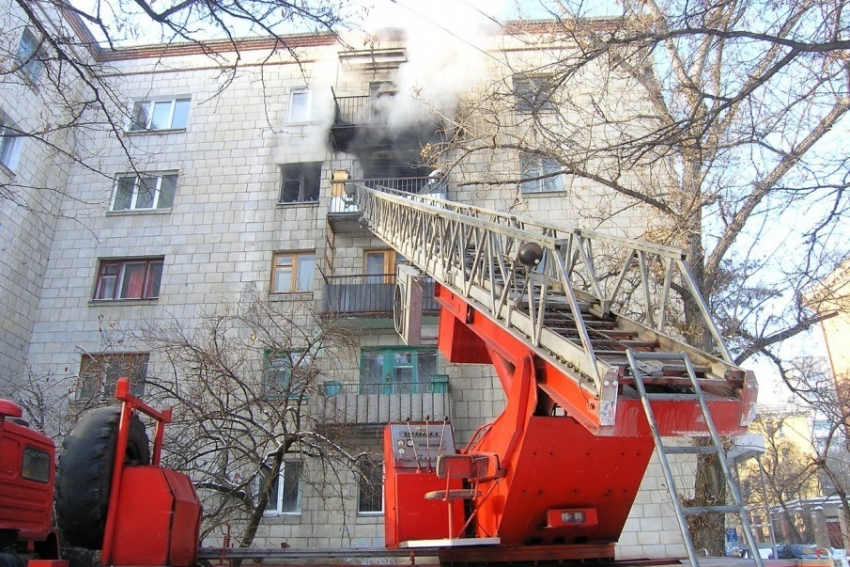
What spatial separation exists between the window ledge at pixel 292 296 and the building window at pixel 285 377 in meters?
3.27

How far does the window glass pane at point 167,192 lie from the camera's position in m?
18.8

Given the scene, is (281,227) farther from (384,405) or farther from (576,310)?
(576,310)

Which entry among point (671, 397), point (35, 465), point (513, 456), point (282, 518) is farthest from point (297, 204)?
point (671, 397)

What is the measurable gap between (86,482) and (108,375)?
28.5 ft

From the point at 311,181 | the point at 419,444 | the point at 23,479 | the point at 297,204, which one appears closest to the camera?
the point at 23,479

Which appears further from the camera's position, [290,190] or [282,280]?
[290,190]

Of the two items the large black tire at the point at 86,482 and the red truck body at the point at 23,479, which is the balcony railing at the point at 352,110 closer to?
the red truck body at the point at 23,479

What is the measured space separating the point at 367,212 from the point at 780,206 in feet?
30.6

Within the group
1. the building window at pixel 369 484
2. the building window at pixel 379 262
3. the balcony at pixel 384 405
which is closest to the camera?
the building window at pixel 369 484

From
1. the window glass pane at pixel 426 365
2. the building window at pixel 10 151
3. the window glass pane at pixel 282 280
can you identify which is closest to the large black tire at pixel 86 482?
the window glass pane at pixel 426 365

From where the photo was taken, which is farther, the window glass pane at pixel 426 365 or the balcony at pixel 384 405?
the window glass pane at pixel 426 365

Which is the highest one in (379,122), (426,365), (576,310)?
(379,122)

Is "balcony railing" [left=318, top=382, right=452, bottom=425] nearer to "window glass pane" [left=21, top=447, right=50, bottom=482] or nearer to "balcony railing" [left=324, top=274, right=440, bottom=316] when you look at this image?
"balcony railing" [left=324, top=274, right=440, bottom=316]

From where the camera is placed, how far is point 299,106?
19969 mm
